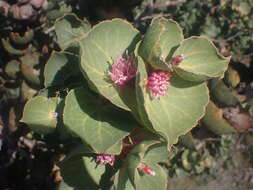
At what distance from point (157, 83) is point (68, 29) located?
1.84 feet

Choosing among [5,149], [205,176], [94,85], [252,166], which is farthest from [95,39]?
[252,166]

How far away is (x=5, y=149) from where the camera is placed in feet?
7.88

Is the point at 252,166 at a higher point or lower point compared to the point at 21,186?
lower

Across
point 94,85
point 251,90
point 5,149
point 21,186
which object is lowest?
point 21,186

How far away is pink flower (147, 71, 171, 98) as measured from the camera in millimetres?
1312

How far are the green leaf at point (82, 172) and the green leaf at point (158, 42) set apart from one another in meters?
0.50

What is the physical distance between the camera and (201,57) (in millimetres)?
1414

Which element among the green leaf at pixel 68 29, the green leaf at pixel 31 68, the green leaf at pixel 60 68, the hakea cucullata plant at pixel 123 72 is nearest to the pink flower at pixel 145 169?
the hakea cucullata plant at pixel 123 72

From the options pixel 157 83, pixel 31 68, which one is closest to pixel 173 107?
pixel 157 83

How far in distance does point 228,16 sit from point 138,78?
5.98 feet

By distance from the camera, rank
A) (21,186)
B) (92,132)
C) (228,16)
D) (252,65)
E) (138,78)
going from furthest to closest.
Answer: (228,16)
(252,65)
(21,186)
(92,132)
(138,78)

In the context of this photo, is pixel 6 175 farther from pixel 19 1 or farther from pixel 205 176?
pixel 205 176

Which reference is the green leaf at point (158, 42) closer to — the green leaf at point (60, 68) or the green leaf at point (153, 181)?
the green leaf at point (60, 68)

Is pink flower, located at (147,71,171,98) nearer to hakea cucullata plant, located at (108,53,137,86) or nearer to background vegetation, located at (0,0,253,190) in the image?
hakea cucullata plant, located at (108,53,137,86)
